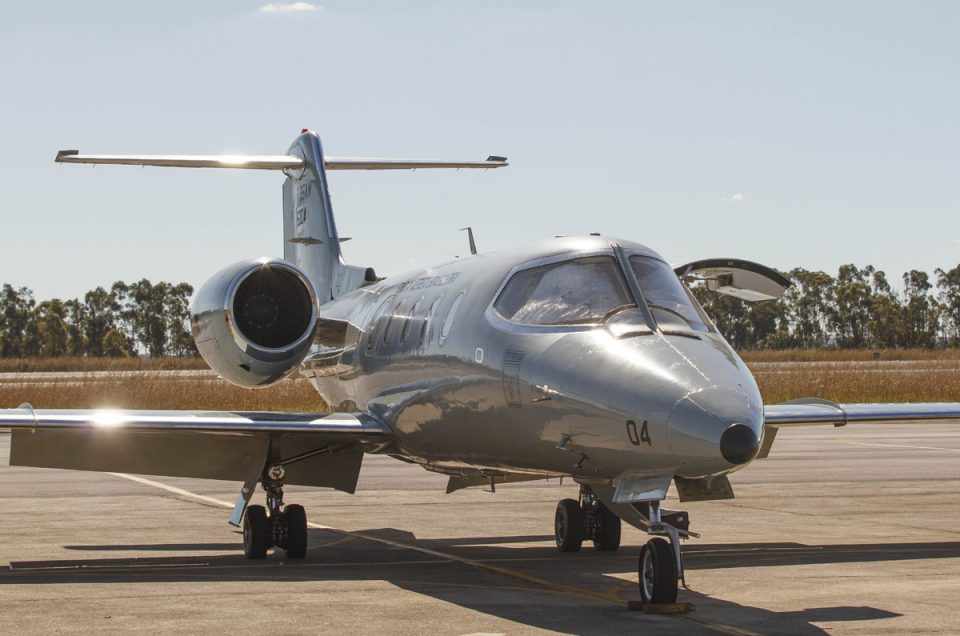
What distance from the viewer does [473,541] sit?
13.7 meters

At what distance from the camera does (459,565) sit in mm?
11727

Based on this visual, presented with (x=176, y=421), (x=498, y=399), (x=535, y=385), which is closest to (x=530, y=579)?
(x=498, y=399)

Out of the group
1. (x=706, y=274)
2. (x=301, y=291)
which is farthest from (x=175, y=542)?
(x=706, y=274)

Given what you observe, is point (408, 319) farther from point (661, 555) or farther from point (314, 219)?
point (314, 219)

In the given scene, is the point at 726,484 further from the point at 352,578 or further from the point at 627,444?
the point at 352,578

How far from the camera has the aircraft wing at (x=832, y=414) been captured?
11727 millimetres

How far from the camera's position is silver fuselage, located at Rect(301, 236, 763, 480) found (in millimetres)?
8547

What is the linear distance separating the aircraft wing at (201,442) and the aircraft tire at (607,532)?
2.07 meters

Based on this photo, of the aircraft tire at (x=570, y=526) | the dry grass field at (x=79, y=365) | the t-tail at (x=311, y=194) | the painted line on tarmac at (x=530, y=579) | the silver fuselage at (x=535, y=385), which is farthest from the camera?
the dry grass field at (x=79, y=365)

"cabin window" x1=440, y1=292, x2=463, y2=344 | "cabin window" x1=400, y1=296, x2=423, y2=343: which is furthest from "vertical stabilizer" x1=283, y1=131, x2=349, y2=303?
"cabin window" x1=440, y1=292, x2=463, y2=344

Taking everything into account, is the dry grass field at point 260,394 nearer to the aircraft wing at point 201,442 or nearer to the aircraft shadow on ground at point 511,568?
the aircraft wing at point 201,442

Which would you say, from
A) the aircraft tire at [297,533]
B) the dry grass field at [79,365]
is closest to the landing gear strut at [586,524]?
the aircraft tire at [297,533]

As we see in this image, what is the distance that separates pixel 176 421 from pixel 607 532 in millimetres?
3961

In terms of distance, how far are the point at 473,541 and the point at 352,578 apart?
298cm
